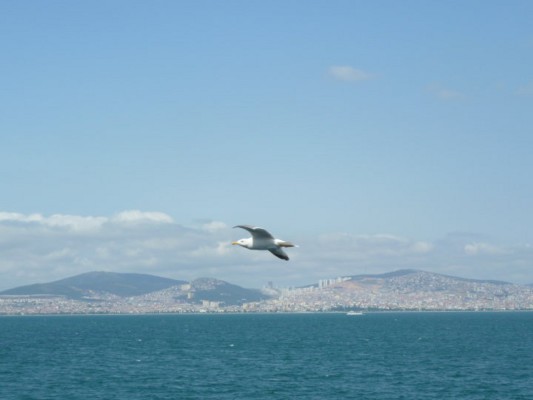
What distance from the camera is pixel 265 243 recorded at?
44.3 m

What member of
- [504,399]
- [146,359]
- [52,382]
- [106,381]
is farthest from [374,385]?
[146,359]

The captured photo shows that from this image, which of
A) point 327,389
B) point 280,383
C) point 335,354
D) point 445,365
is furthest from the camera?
point 335,354

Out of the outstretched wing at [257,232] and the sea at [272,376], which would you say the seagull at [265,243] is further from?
the sea at [272,376]

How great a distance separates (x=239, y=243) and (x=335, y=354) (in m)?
156

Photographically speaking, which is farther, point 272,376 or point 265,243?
point 272,376

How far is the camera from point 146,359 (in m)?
187

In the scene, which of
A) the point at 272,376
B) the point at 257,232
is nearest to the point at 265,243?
the point at 257,232

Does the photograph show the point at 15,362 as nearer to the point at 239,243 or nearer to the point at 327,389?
the point at 327,389

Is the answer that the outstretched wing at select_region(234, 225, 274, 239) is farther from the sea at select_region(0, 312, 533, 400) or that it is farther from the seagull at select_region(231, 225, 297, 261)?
the sea at select_region(0, 312, 533, 400)

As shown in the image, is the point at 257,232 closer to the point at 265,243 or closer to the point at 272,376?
the point at 265,243

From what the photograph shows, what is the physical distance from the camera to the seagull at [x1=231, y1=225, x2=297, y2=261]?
42.5 meters

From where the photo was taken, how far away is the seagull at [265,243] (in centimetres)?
4250

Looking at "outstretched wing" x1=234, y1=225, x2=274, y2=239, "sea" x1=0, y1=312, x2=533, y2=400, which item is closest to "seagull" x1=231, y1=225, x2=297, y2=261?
"outstretched wing" x1=234, y1=225, x2=274, y2=239

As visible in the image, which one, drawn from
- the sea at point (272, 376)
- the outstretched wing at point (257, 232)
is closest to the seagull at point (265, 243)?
the outstretched wing at point (257, 232)
